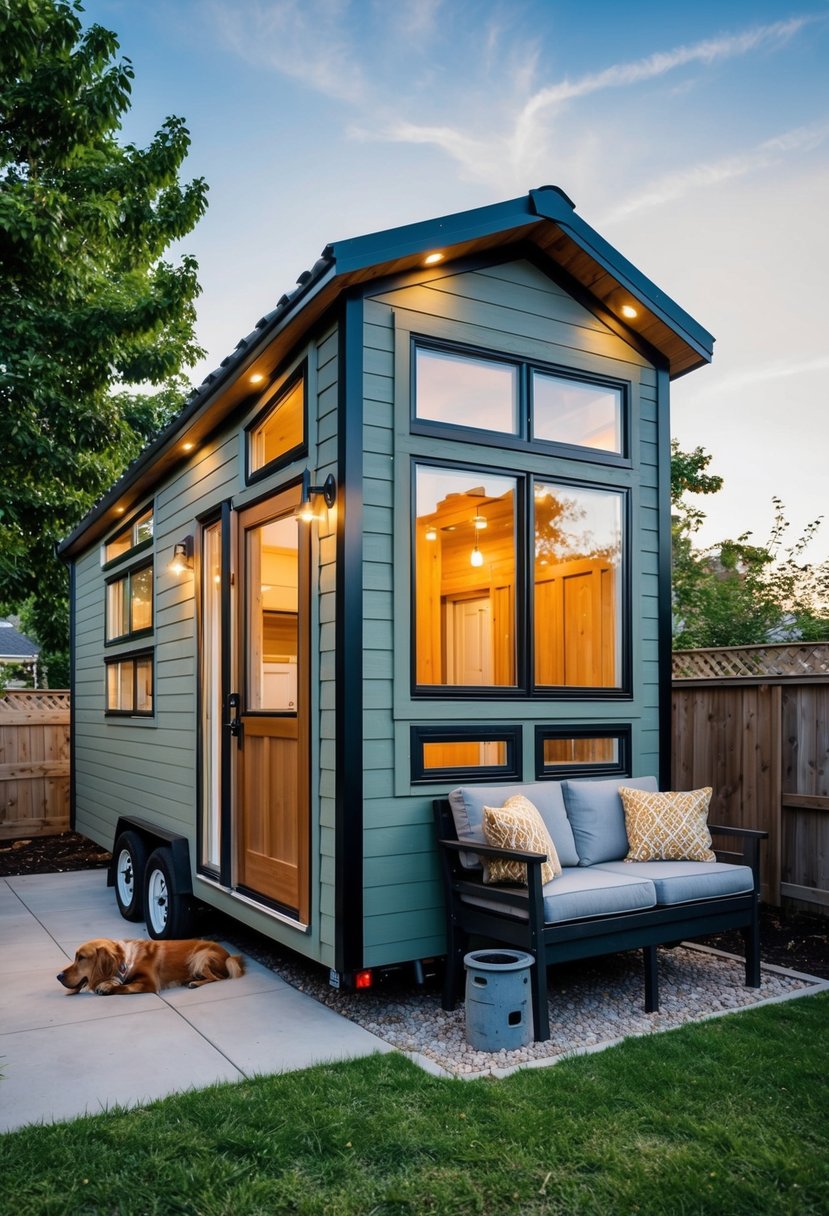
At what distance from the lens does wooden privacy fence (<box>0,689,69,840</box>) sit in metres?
9.80

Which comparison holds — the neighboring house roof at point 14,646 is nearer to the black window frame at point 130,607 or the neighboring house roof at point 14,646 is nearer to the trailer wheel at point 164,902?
the black window frame at point 130,607

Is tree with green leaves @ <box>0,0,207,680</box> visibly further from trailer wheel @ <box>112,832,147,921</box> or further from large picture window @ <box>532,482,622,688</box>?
large picture window @ <box>532,482,622,688</box>

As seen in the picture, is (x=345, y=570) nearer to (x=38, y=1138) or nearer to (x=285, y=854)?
(x=285, y=854)

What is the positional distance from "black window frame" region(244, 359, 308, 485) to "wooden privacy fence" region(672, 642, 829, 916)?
3239 mm

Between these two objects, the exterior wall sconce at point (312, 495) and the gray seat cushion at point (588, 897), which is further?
the exterior wall sconce at point (312, 495)

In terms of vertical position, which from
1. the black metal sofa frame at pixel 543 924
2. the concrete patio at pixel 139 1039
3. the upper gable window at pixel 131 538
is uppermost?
the upper gable window at pixel 131 538

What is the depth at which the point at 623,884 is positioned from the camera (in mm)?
4023

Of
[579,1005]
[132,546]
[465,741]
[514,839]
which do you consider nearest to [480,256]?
[465,741]

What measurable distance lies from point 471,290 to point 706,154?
417 cm

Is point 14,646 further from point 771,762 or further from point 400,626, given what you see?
point 400,626

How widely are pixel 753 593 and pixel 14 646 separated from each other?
22.6 metres

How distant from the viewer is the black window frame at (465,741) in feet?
13.8

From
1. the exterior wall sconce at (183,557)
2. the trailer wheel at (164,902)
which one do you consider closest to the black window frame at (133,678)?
the exterior wall sconce at (183,557)

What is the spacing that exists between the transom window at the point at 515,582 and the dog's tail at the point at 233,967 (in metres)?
1.76
